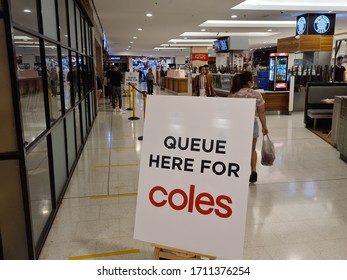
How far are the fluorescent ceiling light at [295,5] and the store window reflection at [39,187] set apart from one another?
810cm

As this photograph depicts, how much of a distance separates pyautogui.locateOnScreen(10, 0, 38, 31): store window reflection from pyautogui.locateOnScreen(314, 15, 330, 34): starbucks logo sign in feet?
32.9

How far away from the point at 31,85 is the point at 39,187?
1034mm

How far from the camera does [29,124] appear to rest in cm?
330

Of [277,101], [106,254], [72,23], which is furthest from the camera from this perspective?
[277,101]

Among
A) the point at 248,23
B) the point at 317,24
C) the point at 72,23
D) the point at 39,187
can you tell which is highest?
the point at 248,23

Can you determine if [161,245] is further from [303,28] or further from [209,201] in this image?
[303,28]

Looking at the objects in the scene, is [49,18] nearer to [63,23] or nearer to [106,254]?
[63,23]

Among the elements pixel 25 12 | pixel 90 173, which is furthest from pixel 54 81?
pixel 90 173

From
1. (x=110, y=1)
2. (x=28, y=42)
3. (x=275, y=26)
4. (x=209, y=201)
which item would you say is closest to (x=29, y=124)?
(x=28, y=42)

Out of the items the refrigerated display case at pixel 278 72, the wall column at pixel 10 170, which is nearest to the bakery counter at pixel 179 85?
the refrigerated display case at pixel 278 72

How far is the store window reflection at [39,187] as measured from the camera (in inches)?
118

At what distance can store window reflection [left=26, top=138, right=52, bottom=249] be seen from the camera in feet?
9.86

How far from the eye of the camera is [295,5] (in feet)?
32.4

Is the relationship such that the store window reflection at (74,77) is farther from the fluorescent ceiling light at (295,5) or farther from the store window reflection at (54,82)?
the fluorescent ceiling light at (295,5)
